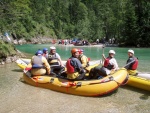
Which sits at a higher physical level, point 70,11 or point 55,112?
point 70,11

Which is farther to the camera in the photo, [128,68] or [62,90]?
[128,68]

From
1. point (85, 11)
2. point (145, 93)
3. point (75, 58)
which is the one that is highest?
point (85, 11)

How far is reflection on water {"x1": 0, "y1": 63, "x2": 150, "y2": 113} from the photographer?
21.9 feet

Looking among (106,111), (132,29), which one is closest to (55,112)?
(106,111)

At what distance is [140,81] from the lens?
8.52m

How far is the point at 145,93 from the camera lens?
27.5ft

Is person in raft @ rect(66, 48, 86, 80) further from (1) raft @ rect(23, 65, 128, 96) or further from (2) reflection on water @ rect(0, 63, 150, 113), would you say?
(2) reflection on water @ rect(0, 63, 150, 113)

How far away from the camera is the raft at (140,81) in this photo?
8.31 meters

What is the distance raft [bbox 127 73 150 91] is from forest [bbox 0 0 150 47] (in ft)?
39.2

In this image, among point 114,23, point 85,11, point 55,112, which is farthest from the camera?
point 85,11

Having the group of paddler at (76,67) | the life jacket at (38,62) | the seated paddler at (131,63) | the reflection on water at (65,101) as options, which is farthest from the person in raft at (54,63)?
the seated paddler at (131,63)

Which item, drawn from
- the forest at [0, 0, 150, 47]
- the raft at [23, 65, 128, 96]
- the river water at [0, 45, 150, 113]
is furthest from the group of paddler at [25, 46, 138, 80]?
the forest at [0, 0, 150, 47]

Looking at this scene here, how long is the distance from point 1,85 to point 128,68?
5.16 m

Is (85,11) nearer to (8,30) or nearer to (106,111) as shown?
(8,30)
